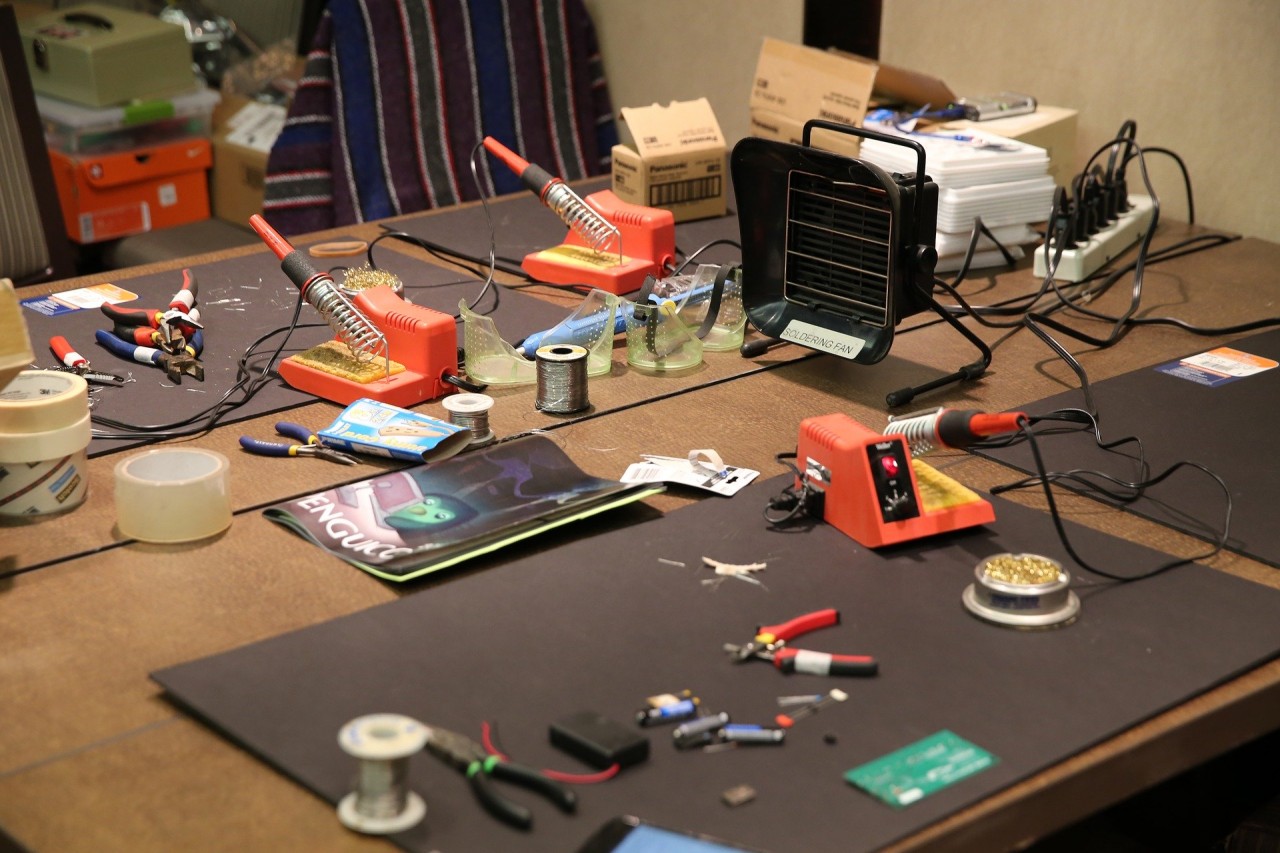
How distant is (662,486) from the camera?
4.26ft

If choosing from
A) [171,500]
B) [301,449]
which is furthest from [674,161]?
[171,500]

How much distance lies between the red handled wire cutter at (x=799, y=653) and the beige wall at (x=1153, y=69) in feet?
5.02

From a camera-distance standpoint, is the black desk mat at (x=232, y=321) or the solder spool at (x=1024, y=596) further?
the black desk mat at (x=232, y=321)

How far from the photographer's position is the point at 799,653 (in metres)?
1.03

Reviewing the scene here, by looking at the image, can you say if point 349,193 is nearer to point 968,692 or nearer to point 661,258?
point 661,258

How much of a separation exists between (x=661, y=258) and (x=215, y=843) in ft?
4.05

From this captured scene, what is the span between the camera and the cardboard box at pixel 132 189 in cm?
329

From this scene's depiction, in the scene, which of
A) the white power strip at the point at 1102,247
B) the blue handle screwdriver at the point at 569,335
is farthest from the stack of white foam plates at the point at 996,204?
the blue handle screwdriver at the point at 569,335

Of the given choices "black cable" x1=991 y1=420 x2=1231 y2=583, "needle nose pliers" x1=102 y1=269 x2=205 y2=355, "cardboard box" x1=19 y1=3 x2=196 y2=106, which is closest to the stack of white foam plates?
"black cable" x1=991 y1=420 x2=1231 y2=583

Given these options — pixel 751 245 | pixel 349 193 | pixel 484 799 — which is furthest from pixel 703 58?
pixel 484 799

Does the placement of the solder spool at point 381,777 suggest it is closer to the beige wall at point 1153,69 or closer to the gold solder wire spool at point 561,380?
the gold solder wire spool at point 561,380

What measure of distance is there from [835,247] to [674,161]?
63cm

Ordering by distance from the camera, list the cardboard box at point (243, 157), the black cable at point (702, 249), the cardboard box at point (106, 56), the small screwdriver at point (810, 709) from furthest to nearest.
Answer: the cardboard box at point (243, 157) → the cardboard box at point (106, 56) → the black cable at point (702, 249) → the small screwdriver at point (810, 709)

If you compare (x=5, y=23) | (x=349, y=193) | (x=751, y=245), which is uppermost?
(x=5, y=23)
